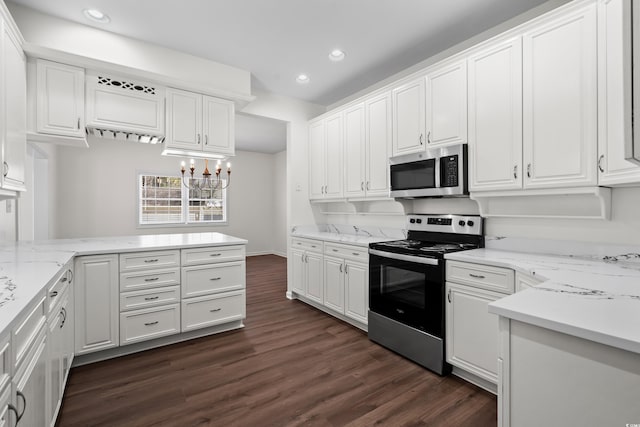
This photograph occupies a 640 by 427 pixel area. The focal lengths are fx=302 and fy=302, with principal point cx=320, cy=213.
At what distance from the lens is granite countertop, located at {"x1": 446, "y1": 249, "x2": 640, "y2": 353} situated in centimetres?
86

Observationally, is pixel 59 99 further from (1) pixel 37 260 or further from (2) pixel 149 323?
(2) pixel 149 323

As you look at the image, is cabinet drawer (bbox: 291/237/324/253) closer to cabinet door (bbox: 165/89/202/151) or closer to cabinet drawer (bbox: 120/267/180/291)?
cabinet drawer (bbox: 120/267/180/291)

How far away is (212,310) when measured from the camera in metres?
2.95

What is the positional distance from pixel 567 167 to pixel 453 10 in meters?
1.48

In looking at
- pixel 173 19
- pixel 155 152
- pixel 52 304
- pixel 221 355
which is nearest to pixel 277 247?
pixel 155 152

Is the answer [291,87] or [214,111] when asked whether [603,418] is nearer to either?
[214,111]

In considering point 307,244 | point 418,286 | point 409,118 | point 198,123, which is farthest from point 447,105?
point 198,123

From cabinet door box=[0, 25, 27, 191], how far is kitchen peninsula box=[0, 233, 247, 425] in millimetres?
558

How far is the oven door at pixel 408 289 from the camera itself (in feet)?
7.37

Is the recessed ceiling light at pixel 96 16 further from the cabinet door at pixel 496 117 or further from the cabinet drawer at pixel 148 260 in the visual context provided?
the cabinet door at pixel 496 117

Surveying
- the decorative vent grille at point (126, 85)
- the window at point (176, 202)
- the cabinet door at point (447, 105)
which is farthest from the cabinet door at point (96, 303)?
the window at point (176, 202)

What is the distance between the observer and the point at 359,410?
72.7 inches

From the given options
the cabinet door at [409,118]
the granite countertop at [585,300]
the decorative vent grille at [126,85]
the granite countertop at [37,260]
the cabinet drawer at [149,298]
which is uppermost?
the decorative vent grille at [126,85]

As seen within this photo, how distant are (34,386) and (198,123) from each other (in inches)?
103
